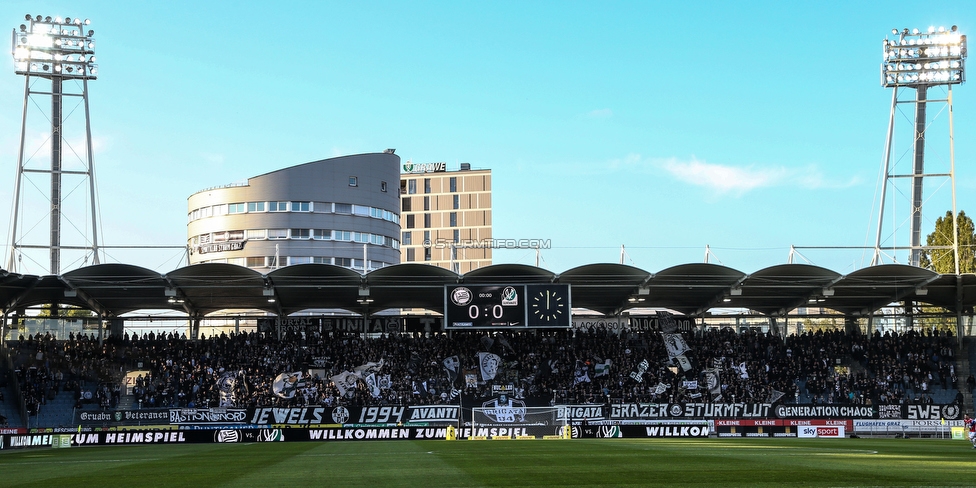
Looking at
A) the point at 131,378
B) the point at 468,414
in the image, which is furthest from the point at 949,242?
the point at 131,378

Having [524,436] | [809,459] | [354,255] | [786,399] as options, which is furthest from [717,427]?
[354,255]

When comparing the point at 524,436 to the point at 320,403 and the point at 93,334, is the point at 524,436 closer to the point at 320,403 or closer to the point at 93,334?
the point at 320,403

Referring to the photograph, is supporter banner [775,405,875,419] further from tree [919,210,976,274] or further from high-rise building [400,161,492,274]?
high-rise building [400,161,492,274]

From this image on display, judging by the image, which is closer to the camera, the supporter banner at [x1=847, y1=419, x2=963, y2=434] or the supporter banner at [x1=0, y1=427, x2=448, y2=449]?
the supporter banner at [x1=0, y1=427, x2=448, y2=449]

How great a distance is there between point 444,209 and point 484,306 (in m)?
80.3

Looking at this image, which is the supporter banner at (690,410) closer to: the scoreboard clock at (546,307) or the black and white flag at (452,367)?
the scoreboard clock at (546,307)

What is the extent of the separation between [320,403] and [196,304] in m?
12.1

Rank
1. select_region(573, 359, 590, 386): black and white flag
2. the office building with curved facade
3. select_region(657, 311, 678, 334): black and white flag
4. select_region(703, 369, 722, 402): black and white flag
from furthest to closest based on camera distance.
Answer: the office building with curved facade < select_region(657, 311, 678, 334): black and white flag < select_region(573, 359, 590, 386): black and white flag < select_region(703, 369, 722, 402): black and white flag

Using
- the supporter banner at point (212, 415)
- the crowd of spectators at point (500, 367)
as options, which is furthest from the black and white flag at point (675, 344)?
the supporter banner at point (212, 415)

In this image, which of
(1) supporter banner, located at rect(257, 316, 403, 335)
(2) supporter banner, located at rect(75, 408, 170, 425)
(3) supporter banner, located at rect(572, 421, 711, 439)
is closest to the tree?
(3) supporter banner, located at rect(572, 421, 711, 439)

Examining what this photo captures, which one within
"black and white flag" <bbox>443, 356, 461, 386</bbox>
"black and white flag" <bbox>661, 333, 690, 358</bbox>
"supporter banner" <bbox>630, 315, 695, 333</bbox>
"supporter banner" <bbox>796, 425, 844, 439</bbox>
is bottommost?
"supporter banner" <bbox>796, 425, 844, 439</bbox>

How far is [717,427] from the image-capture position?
45562 millimetres

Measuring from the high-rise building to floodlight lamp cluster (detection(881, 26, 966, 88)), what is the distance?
76575 millimetres

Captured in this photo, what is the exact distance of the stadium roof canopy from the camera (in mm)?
46344
